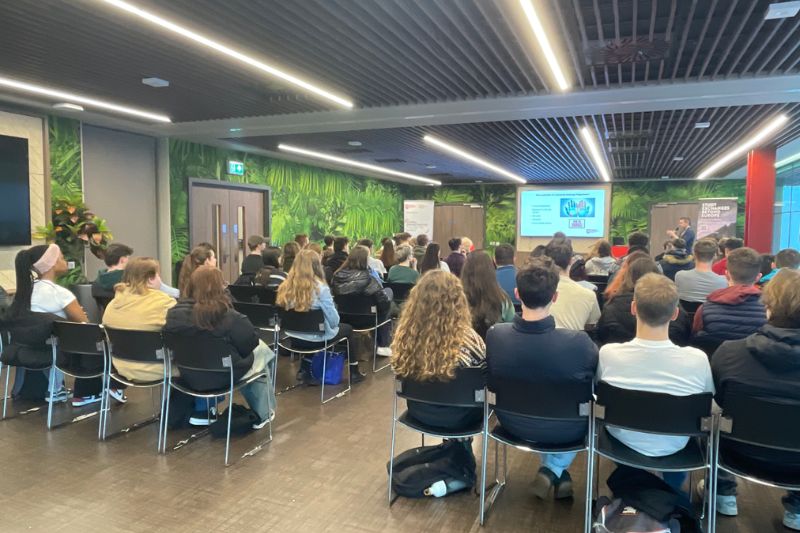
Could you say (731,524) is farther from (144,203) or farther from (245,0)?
(144,203)

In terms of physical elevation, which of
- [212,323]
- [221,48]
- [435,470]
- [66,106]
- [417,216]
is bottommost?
[435,470]

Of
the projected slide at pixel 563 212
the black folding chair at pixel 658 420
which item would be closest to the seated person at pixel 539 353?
the black folding chair at pixel 658 420

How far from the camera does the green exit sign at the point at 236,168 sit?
9.91m

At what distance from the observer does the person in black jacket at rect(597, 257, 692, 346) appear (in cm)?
355

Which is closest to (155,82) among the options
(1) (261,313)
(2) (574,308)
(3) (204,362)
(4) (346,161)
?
(1) (261,313)

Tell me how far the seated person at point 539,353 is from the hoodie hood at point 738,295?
135 cm

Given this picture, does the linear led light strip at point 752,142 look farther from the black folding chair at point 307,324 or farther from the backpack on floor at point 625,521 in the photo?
the backpack on floor at point 625,521

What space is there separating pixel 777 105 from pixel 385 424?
19.9 feet

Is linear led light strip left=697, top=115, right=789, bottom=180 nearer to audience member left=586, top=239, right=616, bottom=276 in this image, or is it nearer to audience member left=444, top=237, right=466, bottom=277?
audience member left=586, top=239, right=616, bottom=276

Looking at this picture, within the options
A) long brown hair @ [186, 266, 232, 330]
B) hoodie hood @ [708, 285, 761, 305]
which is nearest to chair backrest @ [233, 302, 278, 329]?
long brown hair @ [186, 266, 232, 330]

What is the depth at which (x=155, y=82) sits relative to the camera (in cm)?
557

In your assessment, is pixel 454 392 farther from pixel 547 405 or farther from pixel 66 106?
pixel 66 106

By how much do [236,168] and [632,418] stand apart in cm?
906

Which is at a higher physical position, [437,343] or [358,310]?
[437,343]
